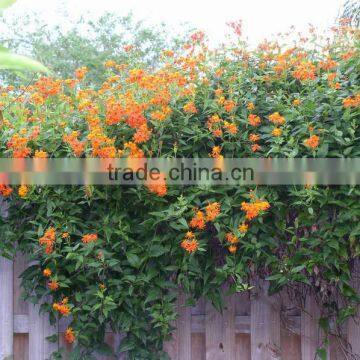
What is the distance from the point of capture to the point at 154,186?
240 cm

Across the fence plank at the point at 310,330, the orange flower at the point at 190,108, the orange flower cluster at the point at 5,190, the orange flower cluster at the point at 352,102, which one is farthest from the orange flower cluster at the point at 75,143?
the fence plank at the point at 310,330

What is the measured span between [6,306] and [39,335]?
0.78 ft

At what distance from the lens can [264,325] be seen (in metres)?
2.71

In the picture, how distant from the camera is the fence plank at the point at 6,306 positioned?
2809mm

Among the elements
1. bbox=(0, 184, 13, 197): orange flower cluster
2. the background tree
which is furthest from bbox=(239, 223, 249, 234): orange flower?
the background tree

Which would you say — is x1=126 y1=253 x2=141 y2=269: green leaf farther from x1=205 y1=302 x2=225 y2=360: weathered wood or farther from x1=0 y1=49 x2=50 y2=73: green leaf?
x1=0 y1=49 x2=50 y2=73: green leaf

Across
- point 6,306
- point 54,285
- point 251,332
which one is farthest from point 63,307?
point 251,332

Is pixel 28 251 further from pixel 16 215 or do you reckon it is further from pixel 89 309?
pixel 89 309

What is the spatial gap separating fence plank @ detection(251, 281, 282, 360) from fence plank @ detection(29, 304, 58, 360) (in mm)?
1070

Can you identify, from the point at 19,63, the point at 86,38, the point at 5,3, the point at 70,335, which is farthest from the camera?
the point at 86,38

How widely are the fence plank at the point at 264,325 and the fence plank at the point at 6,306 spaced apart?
1.30 metres

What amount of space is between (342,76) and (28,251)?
185 centimetres

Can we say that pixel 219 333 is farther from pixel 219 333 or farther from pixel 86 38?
pixel 86 38

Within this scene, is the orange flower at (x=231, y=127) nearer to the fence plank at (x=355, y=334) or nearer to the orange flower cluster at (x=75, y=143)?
the orange flower cluster at (x=75, y=143)
